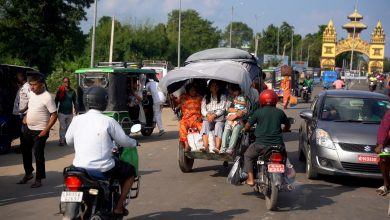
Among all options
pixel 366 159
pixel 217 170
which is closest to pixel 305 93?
pixel 217 170

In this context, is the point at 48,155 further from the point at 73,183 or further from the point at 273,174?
the point at 73,183

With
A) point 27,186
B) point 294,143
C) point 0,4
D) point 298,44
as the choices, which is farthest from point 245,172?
point 298,44

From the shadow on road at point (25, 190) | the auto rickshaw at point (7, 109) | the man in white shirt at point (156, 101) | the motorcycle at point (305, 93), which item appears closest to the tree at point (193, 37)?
the motorcycle at point (305, 93)

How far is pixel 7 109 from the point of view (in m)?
11.9

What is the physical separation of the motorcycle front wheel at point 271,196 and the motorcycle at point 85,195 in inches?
98.4

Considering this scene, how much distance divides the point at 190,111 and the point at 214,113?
583 mm

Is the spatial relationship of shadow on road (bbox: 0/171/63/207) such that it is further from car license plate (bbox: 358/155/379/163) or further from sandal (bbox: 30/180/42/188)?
car license plate (bbox: 358/155/379/163)

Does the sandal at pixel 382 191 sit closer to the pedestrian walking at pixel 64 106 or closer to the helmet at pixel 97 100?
the helmet at pixel 97 100

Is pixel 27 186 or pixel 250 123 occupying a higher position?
pixel 250 123

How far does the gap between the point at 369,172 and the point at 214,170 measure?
299cm

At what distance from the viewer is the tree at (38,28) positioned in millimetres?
28703

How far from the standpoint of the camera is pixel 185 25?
83375 mm

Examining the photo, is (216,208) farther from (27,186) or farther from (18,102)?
(18,102)

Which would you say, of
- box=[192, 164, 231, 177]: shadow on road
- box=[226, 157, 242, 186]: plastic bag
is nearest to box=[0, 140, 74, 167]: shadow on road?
box=[192, 164, 231, 177]: shadow on road
